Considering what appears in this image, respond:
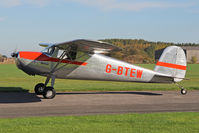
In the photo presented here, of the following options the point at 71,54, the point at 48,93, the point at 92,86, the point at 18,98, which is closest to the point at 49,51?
the point at 71,54

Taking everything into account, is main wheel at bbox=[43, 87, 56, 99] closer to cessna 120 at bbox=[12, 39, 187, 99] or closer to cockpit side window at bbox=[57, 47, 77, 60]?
cessna 120 at bbox=[12, 39, 187, 99]

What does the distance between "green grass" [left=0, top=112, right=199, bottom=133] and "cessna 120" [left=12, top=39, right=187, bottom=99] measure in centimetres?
500

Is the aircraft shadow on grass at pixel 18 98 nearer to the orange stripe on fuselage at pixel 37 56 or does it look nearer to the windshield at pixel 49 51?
the orange stripe on fuselage at pixel 37 56

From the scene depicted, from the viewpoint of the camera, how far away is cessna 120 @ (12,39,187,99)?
12.7 meters

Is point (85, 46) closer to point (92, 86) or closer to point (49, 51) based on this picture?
point (49, 51)

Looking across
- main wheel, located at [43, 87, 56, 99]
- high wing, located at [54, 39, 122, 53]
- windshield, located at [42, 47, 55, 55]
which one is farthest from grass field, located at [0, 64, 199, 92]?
high wing, located at [54, 39, 122, 53]

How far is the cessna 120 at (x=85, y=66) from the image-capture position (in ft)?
41.7

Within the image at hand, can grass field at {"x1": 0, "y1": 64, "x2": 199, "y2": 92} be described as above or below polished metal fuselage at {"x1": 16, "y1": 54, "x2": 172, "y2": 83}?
below

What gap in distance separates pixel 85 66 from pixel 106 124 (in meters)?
6.81

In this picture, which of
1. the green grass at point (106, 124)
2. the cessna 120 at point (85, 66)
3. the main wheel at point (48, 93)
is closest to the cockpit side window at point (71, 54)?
the cessna 120 at point (85, 66)

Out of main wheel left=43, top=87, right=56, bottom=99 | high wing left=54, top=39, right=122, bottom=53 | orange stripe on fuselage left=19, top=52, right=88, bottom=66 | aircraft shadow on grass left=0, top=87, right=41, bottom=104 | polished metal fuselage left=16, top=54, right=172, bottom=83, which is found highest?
high wing left=54, top=39, right=122, bottom=53

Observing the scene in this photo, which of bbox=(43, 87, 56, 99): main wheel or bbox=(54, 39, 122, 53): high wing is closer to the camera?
bbox=(54, 39, 122, 53): high wing

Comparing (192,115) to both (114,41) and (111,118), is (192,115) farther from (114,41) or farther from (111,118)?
(114,41)

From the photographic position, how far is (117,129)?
21.3ft
